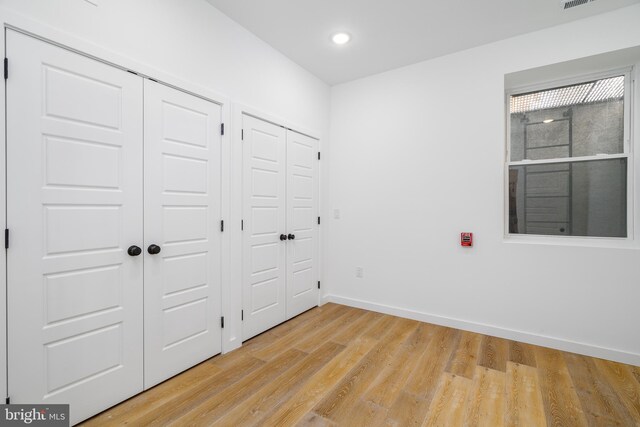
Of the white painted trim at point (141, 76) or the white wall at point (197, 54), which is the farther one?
the white wall at point (197, 54)

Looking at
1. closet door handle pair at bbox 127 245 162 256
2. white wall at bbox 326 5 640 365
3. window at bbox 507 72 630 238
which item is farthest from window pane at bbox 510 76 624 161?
closet door handle pair at bbox 127 245 162 256

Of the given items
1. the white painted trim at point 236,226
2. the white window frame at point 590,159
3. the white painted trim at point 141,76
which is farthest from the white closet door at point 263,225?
the white window frame at point 590,159

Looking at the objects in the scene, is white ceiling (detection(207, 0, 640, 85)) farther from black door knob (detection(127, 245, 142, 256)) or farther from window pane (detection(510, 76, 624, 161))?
black door knob (detection(127, 245, 142, 256))

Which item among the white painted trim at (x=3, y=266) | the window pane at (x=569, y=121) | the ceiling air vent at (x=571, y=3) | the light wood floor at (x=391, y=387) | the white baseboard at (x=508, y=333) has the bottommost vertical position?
the light wood floor at (x=391, y=387)

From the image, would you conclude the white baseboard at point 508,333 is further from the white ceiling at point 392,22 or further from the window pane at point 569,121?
the white ceiling at point 392,22

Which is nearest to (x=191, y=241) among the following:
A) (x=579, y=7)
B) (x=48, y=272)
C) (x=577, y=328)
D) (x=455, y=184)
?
(x=48, y=272)

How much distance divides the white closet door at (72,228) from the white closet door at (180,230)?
92 mm

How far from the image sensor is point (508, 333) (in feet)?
9.63

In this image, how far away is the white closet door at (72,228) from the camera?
153 cm

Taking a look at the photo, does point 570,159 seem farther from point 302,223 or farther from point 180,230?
point 180,230

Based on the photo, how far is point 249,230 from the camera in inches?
113

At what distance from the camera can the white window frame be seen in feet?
8.64

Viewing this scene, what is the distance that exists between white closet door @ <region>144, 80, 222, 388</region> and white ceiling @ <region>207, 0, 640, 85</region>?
102cm

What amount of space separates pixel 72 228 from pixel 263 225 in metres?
1.59
